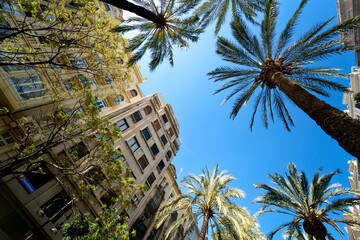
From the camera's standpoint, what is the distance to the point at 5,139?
853 cm

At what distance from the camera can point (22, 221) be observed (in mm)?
7598

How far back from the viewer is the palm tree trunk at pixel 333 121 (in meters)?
3.61

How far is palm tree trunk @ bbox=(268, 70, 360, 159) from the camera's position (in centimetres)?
361

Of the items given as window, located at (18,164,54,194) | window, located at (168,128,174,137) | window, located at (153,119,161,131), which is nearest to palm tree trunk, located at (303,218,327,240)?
window, located at (18,164,54,194)

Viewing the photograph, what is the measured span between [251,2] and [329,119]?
8830mm

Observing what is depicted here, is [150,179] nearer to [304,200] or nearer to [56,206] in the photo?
[56,206]

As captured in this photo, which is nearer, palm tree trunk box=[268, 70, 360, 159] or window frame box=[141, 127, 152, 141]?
palm tree trunk box=[268, 70, 360, 159]

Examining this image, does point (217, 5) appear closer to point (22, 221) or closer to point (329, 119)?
point (329, 119)

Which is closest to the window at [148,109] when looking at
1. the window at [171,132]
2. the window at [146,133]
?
the window at [146,133]

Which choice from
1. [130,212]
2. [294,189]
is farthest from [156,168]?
[294,189]

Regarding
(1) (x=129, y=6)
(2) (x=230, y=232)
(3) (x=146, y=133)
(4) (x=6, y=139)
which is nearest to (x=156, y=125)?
(3) (x=146, y=133)

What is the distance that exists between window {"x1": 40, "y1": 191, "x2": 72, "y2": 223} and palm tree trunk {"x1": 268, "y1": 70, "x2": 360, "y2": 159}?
41.9ft

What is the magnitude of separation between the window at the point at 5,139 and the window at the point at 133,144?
840 cm

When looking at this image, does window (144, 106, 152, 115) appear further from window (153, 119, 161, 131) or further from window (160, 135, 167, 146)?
window (160, 135, 167, 146)
